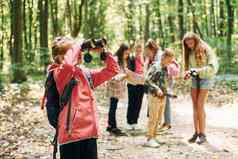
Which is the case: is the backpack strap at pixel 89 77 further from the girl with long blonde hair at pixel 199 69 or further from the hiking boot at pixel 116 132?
the hiking boot at pixel 116 132

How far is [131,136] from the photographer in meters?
10.3

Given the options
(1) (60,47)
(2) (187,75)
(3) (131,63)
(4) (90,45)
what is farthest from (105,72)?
(3) (131,63)

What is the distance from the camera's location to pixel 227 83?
795 inches

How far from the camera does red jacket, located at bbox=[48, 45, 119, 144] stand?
475cm

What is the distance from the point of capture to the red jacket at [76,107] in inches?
187

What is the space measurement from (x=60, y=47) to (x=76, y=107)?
0.62 metres

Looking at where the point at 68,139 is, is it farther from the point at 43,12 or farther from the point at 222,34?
the point at 222,34

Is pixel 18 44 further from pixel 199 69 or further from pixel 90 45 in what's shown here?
pixel 90 45

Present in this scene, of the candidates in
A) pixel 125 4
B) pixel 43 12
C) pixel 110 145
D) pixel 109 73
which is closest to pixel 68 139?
pixel 109 73

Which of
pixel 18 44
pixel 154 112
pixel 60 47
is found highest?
pixel 18 44

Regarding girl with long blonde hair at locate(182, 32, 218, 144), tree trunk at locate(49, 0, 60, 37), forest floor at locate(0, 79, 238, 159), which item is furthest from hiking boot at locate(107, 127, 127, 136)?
tree trunk at locate(49, 0, 60, 37)

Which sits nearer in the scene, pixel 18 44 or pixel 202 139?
pixel 202 139

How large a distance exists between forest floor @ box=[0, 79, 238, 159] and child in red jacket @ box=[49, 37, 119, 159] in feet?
11.5

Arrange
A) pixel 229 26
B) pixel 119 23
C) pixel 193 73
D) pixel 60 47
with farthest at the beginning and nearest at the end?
1. pixel 119 23
2. pixel 229 26
3. pixel 193 73
4. pixel 60 47
